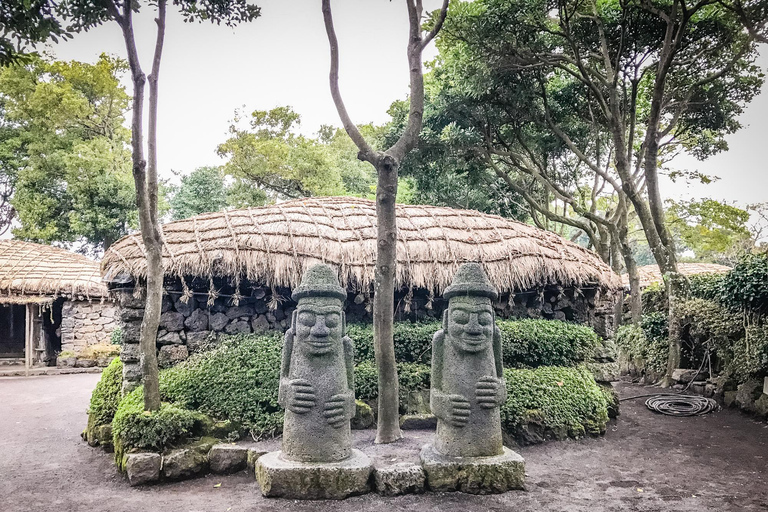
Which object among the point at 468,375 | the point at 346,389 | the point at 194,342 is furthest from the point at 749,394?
the point at 194,342

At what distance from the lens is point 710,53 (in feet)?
32.8

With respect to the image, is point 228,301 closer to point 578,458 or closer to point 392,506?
point 392,506

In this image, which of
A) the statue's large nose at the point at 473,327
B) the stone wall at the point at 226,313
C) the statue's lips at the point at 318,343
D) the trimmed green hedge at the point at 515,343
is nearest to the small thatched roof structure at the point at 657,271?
the stone wall at the point at 226,313

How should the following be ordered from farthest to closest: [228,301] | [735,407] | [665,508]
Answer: [735,407] < [228,301] < [665,508]

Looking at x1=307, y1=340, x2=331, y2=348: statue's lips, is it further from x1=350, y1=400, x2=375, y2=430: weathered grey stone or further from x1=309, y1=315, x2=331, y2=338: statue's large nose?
x1=350, y1=400, x2=375, y2=430: weathered grey stone

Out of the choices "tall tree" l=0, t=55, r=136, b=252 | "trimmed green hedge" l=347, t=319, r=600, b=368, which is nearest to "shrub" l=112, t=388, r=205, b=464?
"trimmed green hedge" l=347, t=319, r=600, b=368

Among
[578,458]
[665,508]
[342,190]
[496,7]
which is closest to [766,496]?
[665,508]

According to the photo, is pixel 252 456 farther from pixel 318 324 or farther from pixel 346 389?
pixel 318 324

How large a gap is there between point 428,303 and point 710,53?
24.5 ft

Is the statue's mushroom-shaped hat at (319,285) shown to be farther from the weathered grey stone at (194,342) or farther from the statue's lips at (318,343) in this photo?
the weathered grey stone at (194,342)

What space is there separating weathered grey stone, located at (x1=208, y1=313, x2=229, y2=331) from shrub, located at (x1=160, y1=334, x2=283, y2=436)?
1.23 feet

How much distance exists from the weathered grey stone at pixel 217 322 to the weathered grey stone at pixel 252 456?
220 centimetres

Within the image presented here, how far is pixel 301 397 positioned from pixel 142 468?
6.26 feet

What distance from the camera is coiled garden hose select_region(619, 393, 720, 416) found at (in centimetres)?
848
